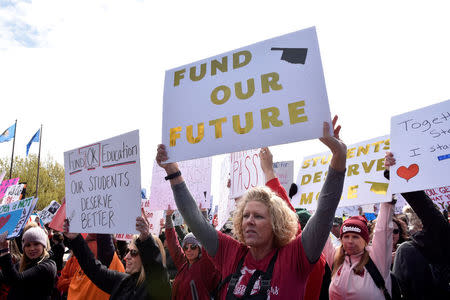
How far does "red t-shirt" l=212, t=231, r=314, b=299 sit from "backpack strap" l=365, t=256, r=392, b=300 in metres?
1.41

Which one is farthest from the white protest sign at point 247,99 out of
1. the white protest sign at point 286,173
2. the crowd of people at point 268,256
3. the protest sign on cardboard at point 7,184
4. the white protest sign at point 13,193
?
the protest sign on cardboard at point 7,184

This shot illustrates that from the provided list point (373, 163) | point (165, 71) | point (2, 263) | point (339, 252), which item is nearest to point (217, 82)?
point (165, 71)

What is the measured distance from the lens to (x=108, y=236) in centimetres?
420

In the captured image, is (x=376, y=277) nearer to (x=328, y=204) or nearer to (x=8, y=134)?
(x=328, y=204)

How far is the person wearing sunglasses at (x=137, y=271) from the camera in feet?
9.79

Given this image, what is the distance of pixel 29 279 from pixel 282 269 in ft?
11.1

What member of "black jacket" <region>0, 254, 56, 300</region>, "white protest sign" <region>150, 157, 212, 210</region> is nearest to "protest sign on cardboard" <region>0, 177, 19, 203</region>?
"black jacket" <region>0, 254, 56, 300</region>

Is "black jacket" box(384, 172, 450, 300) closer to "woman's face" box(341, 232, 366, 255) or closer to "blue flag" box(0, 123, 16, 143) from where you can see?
"woman's face" box(341, 232, 366, 255)

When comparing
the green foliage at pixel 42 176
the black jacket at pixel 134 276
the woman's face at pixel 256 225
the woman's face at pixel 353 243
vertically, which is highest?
the green foliage at pixel 42 176

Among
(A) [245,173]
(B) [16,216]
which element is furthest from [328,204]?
(B) [16,216]

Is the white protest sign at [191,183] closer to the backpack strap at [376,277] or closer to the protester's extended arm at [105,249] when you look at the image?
the protester's extended arm at [105,249]

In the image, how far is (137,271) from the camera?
10.9ft

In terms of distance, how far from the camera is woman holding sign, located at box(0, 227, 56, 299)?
3.97 m

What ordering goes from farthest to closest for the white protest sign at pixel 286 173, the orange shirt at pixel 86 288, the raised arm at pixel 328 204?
1. the white protest sign at pixel 286 173
2. the orange shirt at pixel 86 288
3. the raised arm at pixel 328 204
